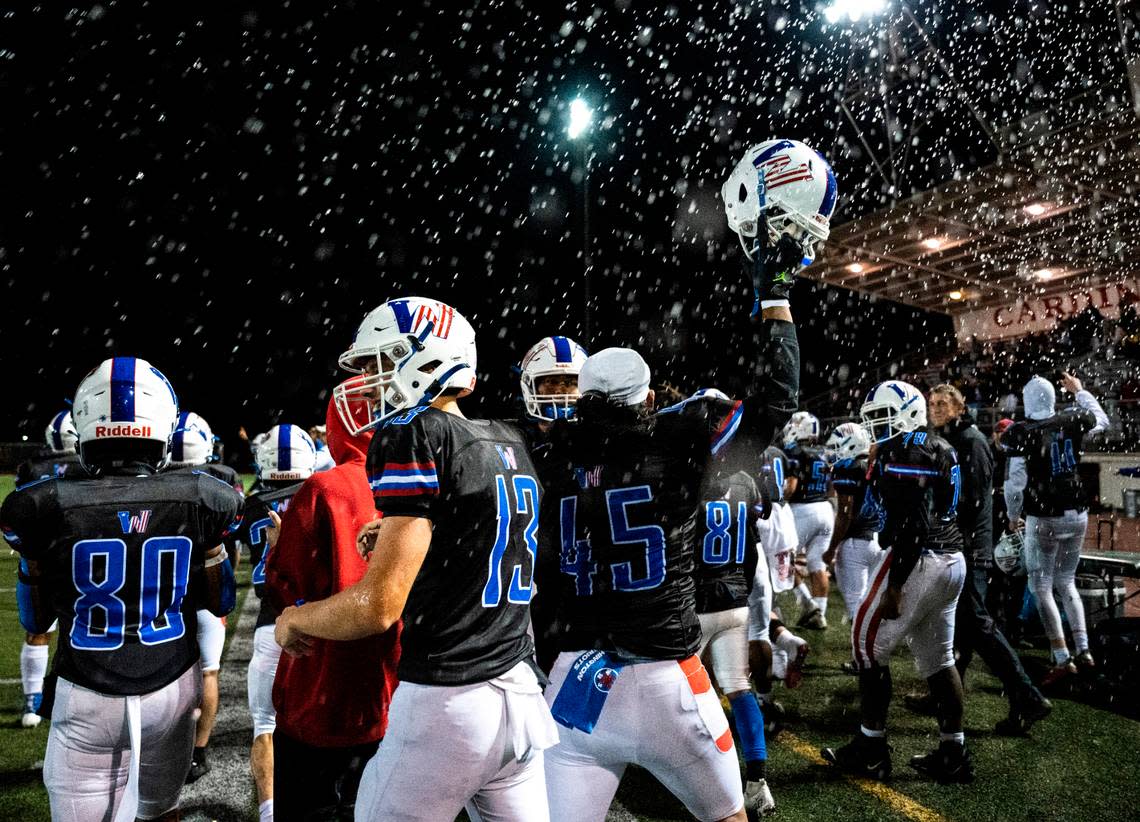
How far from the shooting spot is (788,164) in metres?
2.76

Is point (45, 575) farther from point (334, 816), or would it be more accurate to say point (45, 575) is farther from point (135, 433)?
point (334, 816)

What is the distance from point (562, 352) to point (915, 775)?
136 inches

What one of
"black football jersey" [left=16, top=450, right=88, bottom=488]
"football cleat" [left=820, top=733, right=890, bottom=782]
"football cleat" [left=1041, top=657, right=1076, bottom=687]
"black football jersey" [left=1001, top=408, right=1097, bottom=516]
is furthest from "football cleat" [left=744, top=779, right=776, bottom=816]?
"black football jersey" [left=16, top=450, right=88, bottom=488]

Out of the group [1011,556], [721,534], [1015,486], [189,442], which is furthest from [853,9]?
[189,442]

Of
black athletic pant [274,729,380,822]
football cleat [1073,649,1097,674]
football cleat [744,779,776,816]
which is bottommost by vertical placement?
football cleat [1073,649,1097,674]

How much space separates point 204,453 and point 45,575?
2.64m

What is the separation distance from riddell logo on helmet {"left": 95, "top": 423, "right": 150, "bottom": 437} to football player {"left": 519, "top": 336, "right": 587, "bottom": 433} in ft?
6.22

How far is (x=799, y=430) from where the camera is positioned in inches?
360

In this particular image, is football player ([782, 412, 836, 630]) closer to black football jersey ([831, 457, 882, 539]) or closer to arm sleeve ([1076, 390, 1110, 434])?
black football jersey ([831, 457, 882, 539])

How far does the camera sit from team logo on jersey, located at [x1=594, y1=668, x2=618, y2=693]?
2525 millimetres

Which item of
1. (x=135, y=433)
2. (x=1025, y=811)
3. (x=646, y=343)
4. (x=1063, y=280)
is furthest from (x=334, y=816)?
(x=646, y=343)

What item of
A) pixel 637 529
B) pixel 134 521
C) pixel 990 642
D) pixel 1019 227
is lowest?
pixel 990 642

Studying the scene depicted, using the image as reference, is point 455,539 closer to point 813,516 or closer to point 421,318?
point 421,318

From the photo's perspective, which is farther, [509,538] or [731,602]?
[731,602]
